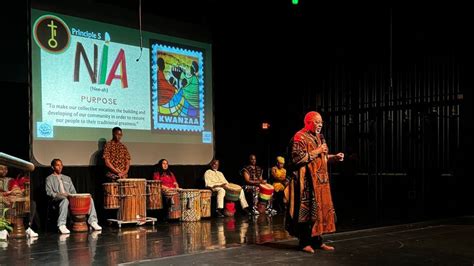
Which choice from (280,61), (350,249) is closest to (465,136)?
(280,61)

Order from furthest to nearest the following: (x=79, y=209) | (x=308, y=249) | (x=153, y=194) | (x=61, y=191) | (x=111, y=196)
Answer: (x=153, y=194) < (x=111, y=196) < (x=61, y=191) < (x=79, y=209) < (x=308, y=249)

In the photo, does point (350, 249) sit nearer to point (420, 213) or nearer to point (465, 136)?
point (420, 213)

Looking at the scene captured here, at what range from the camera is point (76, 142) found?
7664 millimetres

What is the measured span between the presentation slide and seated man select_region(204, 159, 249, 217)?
0.35 meters

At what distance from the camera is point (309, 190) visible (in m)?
4.82

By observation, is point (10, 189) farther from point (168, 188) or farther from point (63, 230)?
point (168, 188)

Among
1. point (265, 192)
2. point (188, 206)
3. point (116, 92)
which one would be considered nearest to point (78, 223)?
point (188, 206)

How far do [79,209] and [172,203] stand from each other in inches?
64.2

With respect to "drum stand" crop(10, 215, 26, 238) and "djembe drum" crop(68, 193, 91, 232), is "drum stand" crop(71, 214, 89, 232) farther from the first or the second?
"drum stand" crop(10, 215, 26, 238)

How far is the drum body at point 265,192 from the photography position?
9070 millimetres

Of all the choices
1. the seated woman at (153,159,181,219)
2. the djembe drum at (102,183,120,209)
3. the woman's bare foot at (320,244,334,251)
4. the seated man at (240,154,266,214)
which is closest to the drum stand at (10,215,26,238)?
the djembe drum at (102,183,120,209)

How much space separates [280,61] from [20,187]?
19.0 feet

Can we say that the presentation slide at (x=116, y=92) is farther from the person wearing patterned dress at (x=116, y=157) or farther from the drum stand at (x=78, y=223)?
the drum stand at (x=78, y=223)

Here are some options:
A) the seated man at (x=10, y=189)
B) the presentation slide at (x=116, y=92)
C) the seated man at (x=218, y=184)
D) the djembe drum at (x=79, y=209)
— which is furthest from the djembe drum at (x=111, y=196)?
the seated man at (x=218, y=184)
